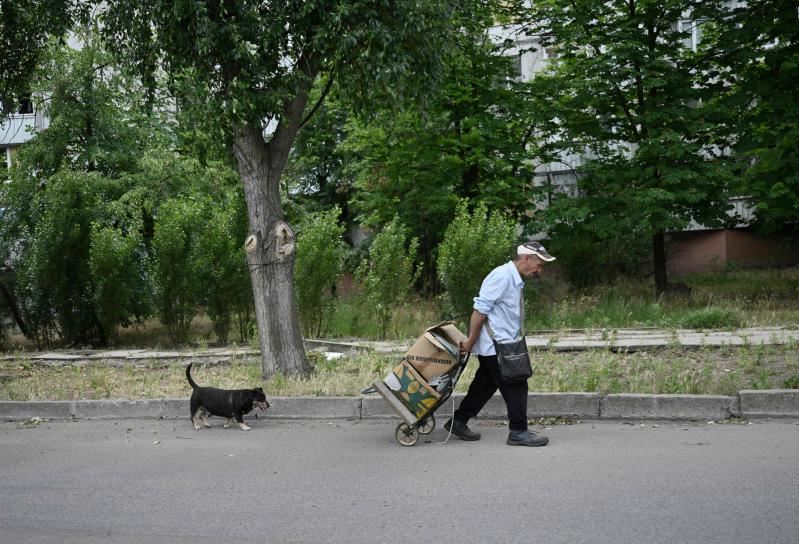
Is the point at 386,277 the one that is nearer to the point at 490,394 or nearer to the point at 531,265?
the point at 490,394

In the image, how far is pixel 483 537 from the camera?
5332mm

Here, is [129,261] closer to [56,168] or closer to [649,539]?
[56,168]

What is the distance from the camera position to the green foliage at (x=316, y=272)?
54.1 feet

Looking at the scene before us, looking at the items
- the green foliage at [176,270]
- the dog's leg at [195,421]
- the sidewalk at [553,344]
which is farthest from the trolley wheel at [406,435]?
the green foliage at [176,270]

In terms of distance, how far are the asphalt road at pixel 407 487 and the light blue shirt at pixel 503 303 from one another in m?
1.04

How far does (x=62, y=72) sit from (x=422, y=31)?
55.2ft

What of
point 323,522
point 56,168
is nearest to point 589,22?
point 56,168

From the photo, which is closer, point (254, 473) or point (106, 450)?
point (254, 473)

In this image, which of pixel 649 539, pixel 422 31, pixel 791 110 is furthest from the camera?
pixel 791 110

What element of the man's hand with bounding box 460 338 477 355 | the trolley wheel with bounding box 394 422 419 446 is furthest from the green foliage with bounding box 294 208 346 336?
the man's hand with bounding box 460 338 477 355

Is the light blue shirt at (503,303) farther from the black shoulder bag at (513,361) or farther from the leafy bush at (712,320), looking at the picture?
the leafy bush at (712,320)

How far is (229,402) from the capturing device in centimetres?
917

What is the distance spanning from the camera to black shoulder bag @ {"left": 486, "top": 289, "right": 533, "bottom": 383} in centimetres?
761

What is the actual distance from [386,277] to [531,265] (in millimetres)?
9111
